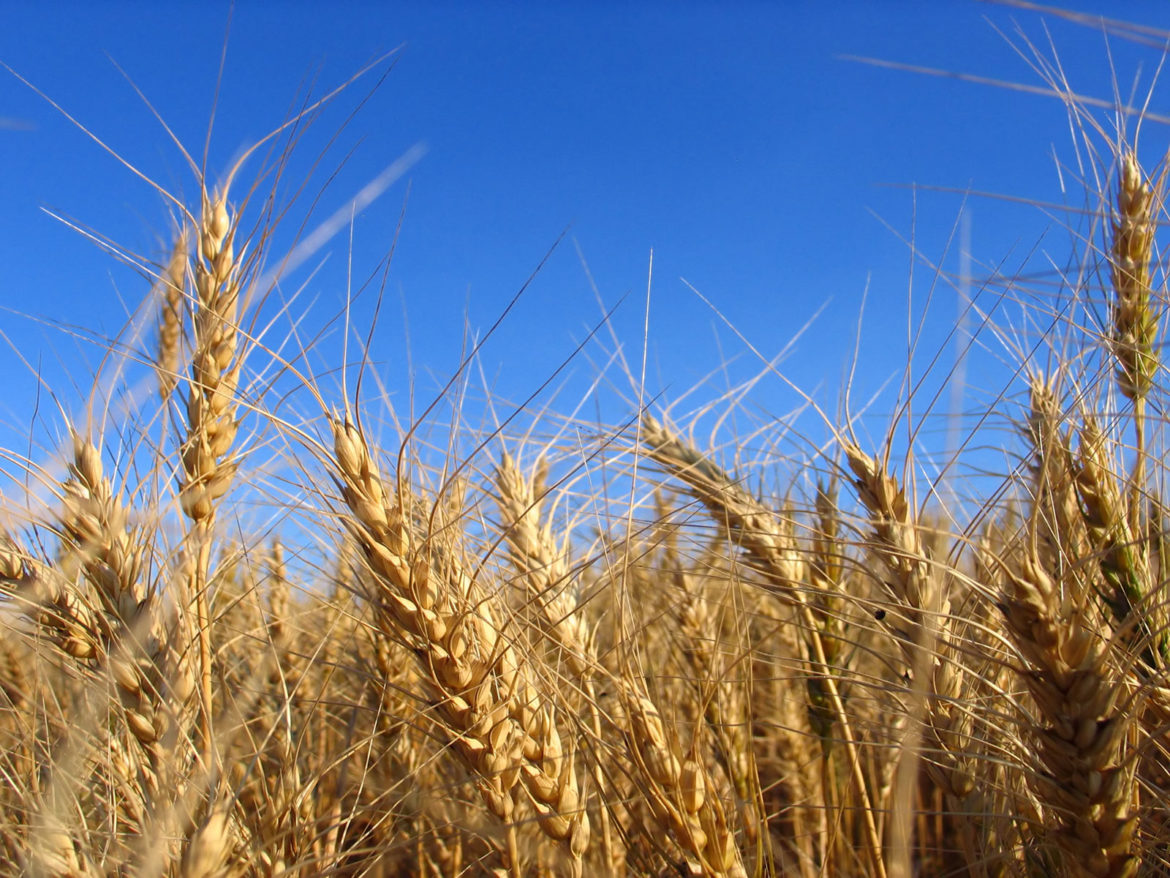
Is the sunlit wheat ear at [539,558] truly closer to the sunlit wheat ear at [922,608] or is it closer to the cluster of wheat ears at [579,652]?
the cluster of wheat ears at [579,652]

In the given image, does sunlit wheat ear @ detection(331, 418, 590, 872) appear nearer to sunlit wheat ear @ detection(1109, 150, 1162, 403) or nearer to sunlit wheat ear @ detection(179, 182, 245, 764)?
sunlit wheat ear @ detection(179, 182, 245, 764)

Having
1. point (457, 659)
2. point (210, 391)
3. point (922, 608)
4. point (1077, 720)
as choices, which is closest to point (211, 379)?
point (210, 391)

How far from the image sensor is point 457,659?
1454 millimetres

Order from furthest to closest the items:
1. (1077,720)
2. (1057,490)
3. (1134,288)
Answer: (1134,288) → (1057,490) → (1077,720)

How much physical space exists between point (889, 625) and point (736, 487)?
2.35ft

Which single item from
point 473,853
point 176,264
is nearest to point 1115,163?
point 473,853

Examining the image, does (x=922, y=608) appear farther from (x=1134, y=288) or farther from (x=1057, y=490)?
(x=1134, y=288)

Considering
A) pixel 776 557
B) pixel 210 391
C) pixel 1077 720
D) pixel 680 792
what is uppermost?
pixel 210 391

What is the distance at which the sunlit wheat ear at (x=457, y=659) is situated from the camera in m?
1.43

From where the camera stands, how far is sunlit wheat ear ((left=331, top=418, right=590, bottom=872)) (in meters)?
Result: 1.43

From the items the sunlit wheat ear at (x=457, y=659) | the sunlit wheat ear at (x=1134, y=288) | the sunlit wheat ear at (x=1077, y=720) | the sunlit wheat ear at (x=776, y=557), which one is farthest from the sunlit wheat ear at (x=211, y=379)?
the sunlit wheat ear at (x=1134, y=288)

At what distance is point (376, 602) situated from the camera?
152cm

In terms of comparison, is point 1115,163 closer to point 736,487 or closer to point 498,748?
point 736,487

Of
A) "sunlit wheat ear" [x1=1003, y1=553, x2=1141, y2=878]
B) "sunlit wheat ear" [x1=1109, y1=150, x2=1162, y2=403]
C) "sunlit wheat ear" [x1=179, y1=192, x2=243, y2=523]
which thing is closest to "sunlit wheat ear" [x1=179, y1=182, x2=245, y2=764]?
"sunlit wheat ear" [x1=179, y1=192, x2=243, y2=523]
